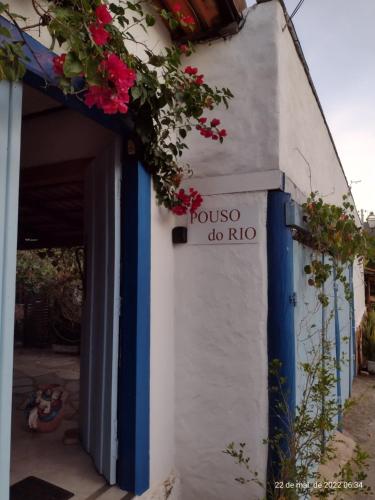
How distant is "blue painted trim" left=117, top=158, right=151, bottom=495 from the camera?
256 cm

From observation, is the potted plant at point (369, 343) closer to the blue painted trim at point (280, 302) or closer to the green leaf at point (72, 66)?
the blue painted trim at point (280, 302)

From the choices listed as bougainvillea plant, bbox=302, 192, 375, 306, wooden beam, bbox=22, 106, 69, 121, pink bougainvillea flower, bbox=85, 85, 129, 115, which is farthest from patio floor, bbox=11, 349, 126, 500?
wooden beam, bbox=22, 106, 69, 121

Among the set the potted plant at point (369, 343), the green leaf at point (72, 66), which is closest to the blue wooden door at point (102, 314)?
the green leaf at point (72, 66)

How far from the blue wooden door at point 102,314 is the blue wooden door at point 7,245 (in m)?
0.99

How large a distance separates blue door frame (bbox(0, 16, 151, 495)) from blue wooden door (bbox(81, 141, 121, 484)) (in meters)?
0.05

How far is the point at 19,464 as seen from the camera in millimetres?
3018

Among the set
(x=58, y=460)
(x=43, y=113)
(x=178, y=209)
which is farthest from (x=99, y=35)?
(x=58, y=460)

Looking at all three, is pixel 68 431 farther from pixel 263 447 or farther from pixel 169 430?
pixel 263 447

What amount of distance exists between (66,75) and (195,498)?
3034 millimetres

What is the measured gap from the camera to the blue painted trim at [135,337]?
2559 millimetres

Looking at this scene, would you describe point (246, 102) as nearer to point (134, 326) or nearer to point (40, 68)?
point (40, 68)

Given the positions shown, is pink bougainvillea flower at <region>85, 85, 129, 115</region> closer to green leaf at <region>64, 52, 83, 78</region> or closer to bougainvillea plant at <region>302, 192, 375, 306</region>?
green leaf at <region>64, 52, 83, 78</region>

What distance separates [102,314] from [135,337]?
16.2 inches

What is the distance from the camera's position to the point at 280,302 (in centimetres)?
286
